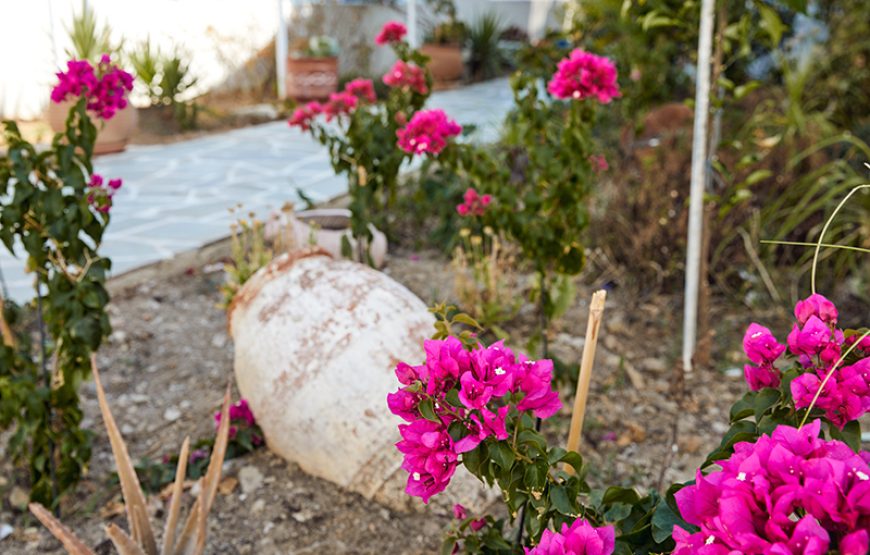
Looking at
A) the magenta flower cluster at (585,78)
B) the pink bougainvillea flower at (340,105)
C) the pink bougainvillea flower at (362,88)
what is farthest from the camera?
the pink bougainvillea flower at (362,88)

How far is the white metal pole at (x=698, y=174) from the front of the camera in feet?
9.12

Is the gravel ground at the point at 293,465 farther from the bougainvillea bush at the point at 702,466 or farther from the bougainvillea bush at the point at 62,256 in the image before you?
the bougainvillea bush at the point at 702,466

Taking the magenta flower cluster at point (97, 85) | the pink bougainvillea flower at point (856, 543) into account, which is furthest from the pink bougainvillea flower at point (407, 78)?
the pink bougainvillea flower at point (856, 543)

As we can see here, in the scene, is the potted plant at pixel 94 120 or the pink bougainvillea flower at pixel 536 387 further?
the potted plant at pixel 94 120

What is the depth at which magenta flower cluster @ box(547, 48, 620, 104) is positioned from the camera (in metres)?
2.59

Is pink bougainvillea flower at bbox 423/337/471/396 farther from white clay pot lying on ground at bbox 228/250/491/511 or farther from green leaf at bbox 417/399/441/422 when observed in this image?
white clay pot lying on ground at bbox 228/250/491/511

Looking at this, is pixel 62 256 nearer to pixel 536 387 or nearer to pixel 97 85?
pixel 97 85

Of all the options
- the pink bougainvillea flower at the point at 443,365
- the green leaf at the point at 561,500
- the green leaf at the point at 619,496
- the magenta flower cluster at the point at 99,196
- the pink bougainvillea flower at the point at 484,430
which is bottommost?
the green leaf at the point at 619,496

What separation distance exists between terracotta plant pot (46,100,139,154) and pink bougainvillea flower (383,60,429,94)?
4.29 meters

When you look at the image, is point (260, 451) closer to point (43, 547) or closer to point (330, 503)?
point (330, 503)

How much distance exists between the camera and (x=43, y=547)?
2297 mm

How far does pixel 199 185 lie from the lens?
623 centimetres

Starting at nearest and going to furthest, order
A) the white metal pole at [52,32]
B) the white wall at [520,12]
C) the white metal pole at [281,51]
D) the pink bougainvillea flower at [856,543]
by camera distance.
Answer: the pink bougainvillea flower at [856,543] → the white metal pole at [52,32] → the white metal pole at [281,51] → the white wall at [520,12]

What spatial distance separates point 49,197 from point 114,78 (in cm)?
37
